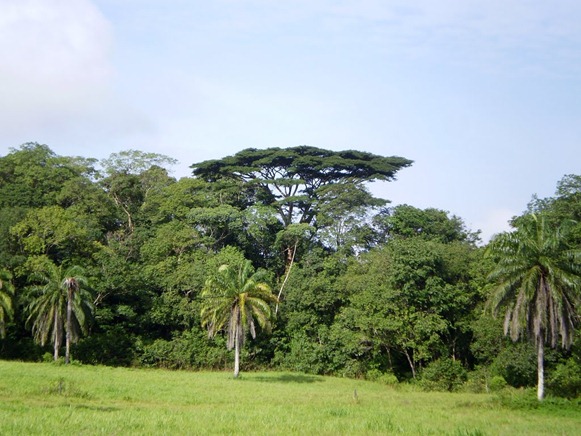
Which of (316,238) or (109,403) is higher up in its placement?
(316,238)

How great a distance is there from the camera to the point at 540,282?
28922mm

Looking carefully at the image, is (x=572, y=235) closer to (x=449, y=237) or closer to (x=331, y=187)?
(x=449, y=237)

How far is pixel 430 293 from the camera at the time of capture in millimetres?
42500

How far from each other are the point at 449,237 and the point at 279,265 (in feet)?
48.9

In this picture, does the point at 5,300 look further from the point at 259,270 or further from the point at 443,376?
the point at 443,376


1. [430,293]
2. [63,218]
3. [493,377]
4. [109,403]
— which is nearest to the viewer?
[109,403]

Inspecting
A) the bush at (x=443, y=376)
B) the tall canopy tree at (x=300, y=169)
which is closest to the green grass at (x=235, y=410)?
the bush at (x=443, y=376)

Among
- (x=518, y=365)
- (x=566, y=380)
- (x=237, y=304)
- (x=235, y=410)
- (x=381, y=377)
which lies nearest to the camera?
(x=235, y=410)

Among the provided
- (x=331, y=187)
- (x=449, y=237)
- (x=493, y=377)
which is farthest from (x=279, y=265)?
(x=493, y=377)

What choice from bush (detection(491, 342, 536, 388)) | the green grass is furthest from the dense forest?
the green grass

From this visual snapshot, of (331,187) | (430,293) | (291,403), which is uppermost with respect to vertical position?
(331,187)

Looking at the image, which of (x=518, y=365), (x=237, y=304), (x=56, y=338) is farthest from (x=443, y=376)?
(x=56, y=338)

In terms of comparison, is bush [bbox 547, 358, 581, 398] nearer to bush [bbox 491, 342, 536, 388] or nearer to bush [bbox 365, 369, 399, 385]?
bush [bbox 491, 342, 536, 388]

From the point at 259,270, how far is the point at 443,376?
14171 mm
